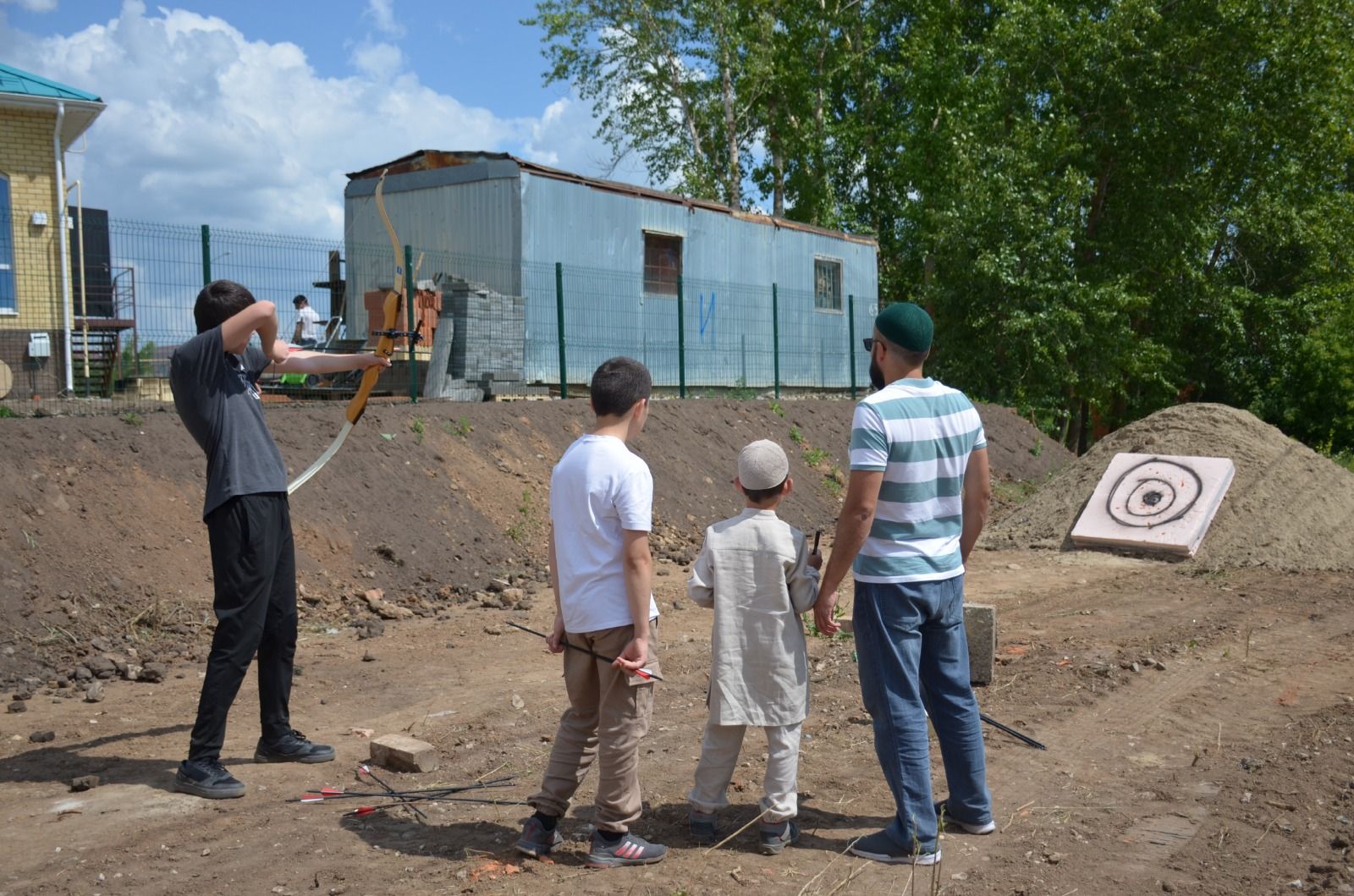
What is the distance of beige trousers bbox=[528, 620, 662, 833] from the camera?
12.4ft

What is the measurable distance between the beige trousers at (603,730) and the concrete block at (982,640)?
125 inches

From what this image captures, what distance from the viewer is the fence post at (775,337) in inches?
760

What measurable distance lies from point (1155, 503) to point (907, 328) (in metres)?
9.90

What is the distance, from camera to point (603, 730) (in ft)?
12.5

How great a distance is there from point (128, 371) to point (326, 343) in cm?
405

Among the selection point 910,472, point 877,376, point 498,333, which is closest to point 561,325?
point 498,333

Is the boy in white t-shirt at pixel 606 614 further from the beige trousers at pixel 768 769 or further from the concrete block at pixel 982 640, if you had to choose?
the concrete block at pixel 982 640

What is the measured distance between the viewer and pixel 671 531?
492 inches

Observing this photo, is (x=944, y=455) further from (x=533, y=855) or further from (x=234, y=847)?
(x=234, y=847)

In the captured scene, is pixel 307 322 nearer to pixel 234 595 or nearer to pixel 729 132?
pixel 234 595

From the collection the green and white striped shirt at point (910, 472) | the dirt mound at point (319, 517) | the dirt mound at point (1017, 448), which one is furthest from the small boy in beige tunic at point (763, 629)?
the dirt mound at point (1017, 448)

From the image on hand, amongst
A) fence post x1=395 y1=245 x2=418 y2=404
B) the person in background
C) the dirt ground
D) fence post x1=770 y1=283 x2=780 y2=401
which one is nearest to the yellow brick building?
the person in background

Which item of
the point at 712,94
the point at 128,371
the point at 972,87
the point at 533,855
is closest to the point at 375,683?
the point at 533,855

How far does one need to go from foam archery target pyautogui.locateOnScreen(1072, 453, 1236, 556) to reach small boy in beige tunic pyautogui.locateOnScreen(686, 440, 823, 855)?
9286 mm
